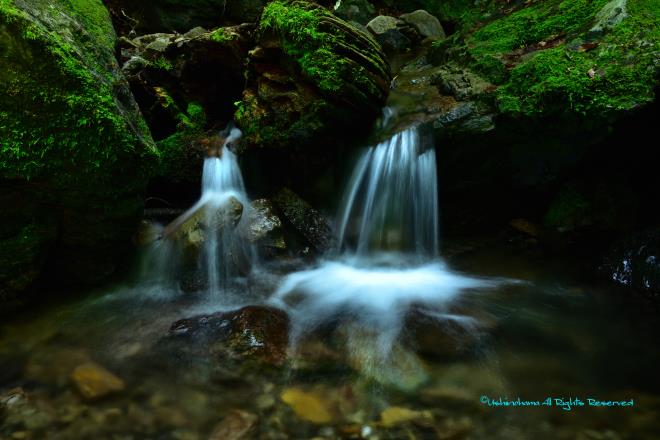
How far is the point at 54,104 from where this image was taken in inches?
124

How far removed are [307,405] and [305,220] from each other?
309 centimetres

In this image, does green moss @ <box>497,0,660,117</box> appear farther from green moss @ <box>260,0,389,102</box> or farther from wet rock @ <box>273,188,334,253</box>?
wet rock @ <box>273,188,334,253</box>

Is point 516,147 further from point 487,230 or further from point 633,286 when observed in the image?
point 633,286

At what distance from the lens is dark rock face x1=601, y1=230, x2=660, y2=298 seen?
385 cm

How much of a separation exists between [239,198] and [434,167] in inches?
113

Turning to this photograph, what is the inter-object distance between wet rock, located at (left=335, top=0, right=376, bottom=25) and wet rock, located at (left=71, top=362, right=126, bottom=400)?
403 inches

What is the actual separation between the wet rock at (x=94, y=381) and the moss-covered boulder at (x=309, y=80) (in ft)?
11.1

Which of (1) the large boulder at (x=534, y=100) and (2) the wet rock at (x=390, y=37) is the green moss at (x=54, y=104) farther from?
(2) the wet rock at (x=390, y=37)

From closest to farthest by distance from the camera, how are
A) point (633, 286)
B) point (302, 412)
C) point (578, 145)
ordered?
point (302, 412) → point (633, 286) → point (578, 145)

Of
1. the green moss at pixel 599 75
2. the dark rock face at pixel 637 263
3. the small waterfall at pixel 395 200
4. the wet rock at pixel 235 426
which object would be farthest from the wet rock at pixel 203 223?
the dark rock face at pixel 637 263

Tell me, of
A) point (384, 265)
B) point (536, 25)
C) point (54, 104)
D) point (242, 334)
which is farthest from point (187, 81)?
point (536, 25)

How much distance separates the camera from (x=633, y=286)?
3967 mm

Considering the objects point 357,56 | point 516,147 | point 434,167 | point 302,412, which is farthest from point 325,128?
point 302,412

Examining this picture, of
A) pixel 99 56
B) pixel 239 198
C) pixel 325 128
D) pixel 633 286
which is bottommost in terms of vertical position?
pixel 633 286
